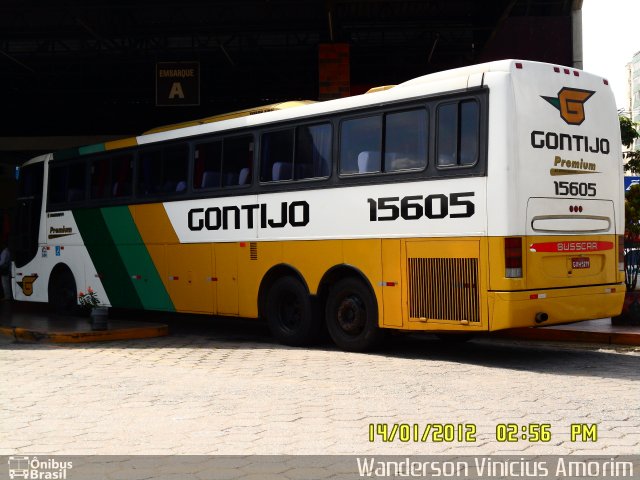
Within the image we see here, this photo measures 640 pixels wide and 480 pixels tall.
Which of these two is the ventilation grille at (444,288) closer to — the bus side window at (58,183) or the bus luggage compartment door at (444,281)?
the bus luggage compartment door at (444,281)

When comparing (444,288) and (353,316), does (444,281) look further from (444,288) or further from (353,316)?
(353,316)

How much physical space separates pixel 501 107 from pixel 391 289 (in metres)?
2.55

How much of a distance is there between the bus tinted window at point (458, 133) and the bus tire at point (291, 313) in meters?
2.95

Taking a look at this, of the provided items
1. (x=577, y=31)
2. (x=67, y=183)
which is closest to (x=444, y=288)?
(x=67, y=183)

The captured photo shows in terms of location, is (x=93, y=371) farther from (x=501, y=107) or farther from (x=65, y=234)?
(x=65, y=234)

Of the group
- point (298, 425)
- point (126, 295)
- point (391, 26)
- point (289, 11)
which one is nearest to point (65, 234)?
point (126, 295)

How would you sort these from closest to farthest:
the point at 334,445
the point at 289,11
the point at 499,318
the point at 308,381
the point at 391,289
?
the point at 334,445 < the point at 308,381 < the point at 499,318 < the point at 391,289 < the point at 289,11

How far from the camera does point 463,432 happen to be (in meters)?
6.70

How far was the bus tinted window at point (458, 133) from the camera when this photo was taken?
408 inches

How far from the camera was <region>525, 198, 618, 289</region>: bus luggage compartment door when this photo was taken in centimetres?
1020

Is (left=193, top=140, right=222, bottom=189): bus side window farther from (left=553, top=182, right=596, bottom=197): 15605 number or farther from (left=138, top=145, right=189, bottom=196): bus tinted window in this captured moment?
(left=553, top=182, right=596, bottom=197): 15605 number

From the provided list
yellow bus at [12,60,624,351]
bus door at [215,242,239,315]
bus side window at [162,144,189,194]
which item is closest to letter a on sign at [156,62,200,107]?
yellow bus at [12,60,624,351]

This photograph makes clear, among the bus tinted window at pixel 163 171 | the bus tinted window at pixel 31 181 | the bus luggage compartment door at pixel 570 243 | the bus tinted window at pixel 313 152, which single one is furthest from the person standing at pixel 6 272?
the bus luggage compartment door at pixel 570 243

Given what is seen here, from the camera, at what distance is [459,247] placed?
409 inches
